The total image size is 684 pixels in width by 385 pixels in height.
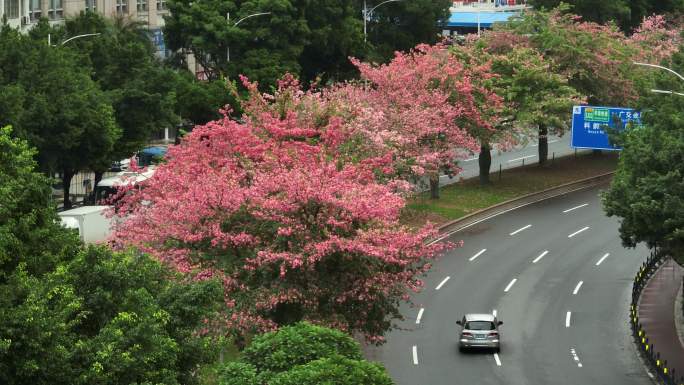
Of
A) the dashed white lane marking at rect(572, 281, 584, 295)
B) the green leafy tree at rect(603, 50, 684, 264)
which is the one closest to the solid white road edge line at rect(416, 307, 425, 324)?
the dashed white lane marking at rect(572, 281, 584, 295)

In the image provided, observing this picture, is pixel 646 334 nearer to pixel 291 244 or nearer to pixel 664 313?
pixel 664 313

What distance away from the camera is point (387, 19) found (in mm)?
107125

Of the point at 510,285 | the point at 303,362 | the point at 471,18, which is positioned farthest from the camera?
the point at 471,18

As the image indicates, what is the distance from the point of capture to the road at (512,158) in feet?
284

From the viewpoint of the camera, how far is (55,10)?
9550cm

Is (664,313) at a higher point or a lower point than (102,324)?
lower

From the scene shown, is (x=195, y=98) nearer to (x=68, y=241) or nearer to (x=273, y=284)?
(x=273, y=284)

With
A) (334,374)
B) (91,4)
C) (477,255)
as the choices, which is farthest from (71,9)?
(334,374)

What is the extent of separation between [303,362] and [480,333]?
2160 cm

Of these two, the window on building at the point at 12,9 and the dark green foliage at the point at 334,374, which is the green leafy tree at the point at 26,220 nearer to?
the dark green foliage at the point at 334,374

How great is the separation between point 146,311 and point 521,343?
27.6 metres

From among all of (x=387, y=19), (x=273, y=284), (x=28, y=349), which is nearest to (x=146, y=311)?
(x=28, y=349)

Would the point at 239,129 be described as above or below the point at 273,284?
above

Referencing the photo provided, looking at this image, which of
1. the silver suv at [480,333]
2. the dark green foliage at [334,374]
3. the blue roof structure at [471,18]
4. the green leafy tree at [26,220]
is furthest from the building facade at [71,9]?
the blue roof structure at [471,18]
